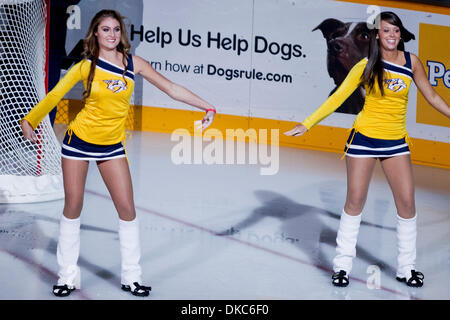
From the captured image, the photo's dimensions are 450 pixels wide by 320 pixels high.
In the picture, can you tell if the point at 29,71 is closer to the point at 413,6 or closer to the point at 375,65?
the point at 375,65

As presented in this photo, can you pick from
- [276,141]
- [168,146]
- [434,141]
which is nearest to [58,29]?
[168,146]

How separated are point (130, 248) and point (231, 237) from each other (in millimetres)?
1651

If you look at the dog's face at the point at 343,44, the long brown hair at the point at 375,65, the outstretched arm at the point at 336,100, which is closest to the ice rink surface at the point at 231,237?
the outstretched arm at the point at 336,100

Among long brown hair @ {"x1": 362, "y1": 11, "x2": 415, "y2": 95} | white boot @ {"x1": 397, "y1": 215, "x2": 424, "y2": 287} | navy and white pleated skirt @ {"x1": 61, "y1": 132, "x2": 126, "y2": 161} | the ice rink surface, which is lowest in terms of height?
the ice rink surface

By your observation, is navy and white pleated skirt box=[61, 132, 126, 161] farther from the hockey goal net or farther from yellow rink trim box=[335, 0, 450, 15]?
yellow rink trim box=[335, 0, 450, 15]

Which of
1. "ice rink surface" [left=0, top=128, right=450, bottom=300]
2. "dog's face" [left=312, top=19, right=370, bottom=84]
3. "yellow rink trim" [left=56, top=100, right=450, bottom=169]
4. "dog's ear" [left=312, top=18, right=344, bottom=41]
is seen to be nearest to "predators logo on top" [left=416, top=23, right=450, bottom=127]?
"yellow rink trim" [left=56, top=100, right=450, bottom=169]

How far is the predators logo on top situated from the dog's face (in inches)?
29.1

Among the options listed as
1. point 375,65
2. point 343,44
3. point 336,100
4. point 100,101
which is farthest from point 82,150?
point 343,44

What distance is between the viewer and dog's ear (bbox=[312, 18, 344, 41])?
370 inches

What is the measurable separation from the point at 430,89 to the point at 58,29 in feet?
24.5

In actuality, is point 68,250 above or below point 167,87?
below

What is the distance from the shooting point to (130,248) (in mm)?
4176

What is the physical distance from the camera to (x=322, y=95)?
961 cm
